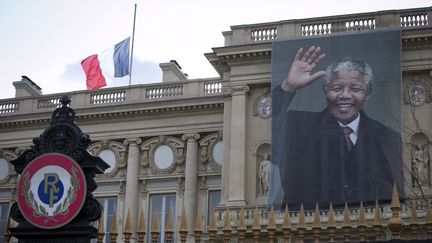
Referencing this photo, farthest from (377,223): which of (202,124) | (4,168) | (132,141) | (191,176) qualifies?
(4,168)

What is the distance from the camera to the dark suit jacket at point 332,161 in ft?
110

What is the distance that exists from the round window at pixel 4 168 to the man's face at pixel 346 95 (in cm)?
1902

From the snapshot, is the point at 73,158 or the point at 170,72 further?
the point at 170,72

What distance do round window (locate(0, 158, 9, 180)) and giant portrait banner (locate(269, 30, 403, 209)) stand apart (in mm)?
16718

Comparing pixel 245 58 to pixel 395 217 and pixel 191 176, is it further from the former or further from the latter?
pixel 395 217

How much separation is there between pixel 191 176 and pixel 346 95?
9.74m

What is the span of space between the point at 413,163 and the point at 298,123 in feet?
16.4

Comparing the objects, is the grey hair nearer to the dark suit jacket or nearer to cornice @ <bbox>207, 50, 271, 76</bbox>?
the dark suit jacket

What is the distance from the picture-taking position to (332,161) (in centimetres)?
3416

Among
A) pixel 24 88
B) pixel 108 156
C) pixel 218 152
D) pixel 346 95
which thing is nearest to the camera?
pixel 346 95

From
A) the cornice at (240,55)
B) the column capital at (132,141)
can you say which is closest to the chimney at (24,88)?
Answer: the column capital at (132,141)

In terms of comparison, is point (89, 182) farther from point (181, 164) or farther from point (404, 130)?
point (181, 164)

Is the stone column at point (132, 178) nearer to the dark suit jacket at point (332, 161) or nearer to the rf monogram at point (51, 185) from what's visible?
the dark suit jacket at point (332, 161)

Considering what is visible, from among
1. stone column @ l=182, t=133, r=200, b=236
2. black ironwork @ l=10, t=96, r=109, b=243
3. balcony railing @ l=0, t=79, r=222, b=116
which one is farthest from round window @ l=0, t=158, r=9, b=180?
black ironwork @ l=10, t=96, r=109, b=243
